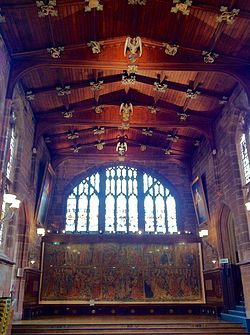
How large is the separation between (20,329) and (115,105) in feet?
28.0

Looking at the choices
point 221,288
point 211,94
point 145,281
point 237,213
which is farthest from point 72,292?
point 211,94

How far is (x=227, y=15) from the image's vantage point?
836cm

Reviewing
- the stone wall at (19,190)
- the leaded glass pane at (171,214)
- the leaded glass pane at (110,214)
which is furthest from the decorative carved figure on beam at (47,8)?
the leaded glass pane at (171,214)

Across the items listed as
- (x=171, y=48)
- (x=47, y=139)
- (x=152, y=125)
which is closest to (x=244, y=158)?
(x=152, y=125)

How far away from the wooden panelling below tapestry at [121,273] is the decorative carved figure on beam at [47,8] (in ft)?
33.1

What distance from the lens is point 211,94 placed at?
38.9 ft

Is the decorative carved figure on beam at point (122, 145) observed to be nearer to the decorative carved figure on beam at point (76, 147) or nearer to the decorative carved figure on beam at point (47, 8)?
the decorative carved figure on beam at point (76, 147)

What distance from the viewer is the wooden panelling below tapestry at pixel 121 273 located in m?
14.1

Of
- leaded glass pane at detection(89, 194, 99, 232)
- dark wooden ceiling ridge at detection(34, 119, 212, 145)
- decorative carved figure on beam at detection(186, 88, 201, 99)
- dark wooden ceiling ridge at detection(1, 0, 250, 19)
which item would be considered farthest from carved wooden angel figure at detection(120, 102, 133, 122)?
leaded glass pane at detection(89, 194, 99, 232)

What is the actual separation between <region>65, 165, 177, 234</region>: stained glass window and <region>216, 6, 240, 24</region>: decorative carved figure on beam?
9707 millimetres

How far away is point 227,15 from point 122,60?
3.41m

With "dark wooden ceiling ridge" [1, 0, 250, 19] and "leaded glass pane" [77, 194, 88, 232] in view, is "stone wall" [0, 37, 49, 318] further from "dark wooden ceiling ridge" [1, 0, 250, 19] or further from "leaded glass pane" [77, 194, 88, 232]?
"leaded glass pane" [77, 194, 88, 232]

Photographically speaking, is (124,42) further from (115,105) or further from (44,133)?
(44,133)

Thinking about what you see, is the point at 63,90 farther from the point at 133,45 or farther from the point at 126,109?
the point at 133,45
